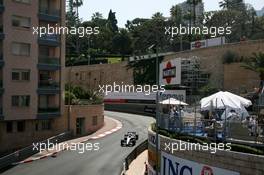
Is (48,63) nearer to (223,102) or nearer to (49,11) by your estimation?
(49,11)

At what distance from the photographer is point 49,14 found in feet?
195

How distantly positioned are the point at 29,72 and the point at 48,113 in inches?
221

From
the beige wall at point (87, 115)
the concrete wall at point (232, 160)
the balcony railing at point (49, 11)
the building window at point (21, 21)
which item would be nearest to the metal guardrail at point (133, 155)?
the concrete wall at point (232, 160)

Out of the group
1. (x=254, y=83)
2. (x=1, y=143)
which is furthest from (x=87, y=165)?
(x=254, y=83)

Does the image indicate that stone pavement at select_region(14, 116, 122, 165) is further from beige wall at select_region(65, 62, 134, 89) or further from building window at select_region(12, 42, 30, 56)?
beige wall at select_region(65, 62, 134, 89)

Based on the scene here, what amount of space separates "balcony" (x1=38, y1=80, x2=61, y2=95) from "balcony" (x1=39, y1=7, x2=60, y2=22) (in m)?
7.56

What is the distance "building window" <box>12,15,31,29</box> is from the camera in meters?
55.6

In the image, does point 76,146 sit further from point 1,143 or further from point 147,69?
point 147,69

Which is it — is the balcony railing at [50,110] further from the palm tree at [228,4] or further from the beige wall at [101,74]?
the palm tree at [228,4]

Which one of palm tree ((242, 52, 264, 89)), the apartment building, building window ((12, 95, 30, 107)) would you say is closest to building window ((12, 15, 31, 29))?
the apartment building

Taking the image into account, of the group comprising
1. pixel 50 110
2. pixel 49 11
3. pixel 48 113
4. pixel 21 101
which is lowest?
pixel 48 113

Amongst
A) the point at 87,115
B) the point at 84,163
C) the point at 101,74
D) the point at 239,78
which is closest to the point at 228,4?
the point at 101,74

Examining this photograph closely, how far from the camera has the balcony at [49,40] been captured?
2304 inches

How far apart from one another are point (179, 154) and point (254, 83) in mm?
53295
